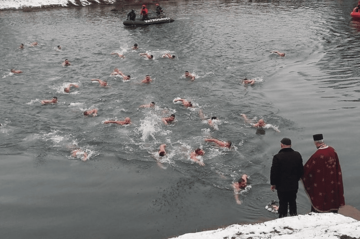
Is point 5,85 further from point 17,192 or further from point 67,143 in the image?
point 17,192

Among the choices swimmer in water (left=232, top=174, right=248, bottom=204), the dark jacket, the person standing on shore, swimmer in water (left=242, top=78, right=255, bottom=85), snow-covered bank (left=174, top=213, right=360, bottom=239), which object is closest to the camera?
snow-covered bank (left=174, top=213, right=360, bottom=239)

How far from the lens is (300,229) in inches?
239

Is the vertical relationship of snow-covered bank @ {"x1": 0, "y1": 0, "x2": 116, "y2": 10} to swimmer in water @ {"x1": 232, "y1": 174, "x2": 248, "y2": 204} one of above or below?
above

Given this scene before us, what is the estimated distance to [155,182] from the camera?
10328 millimetres

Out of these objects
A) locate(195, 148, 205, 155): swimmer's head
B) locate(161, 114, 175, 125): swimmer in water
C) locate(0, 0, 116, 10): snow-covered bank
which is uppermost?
locate(0, 0, 116, 10): snow-covered bank

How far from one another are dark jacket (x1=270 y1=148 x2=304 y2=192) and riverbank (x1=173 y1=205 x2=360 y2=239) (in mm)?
603

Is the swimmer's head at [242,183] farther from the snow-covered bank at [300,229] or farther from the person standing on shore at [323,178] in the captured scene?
the snow-covered bank at [300,229]

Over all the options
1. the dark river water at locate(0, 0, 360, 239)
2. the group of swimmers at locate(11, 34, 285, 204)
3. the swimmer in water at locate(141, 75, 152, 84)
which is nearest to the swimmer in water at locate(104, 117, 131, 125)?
the group of swimmers at locate(11, 34, 285, 204)

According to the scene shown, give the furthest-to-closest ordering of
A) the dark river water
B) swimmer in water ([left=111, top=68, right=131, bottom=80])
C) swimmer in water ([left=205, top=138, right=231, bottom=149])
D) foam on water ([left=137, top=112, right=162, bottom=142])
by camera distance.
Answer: swimmer in water ([left=111, top=68, right=131, bottom=80]), foam on water ([left=137, top=112, right=162, bottom=142]), swimmer in water ([left=205, top=138, right=231, bottom=149]), the dark river water

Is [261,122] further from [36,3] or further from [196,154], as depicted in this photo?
[36,3]

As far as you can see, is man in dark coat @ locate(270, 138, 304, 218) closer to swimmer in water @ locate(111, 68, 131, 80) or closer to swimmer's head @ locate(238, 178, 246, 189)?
swimmer's head @ locate(238, 178, 246, 189)

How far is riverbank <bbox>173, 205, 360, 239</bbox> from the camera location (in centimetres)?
574

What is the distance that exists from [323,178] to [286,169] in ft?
2.13

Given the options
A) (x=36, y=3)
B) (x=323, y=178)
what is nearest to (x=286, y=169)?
(x=323, y=178)
